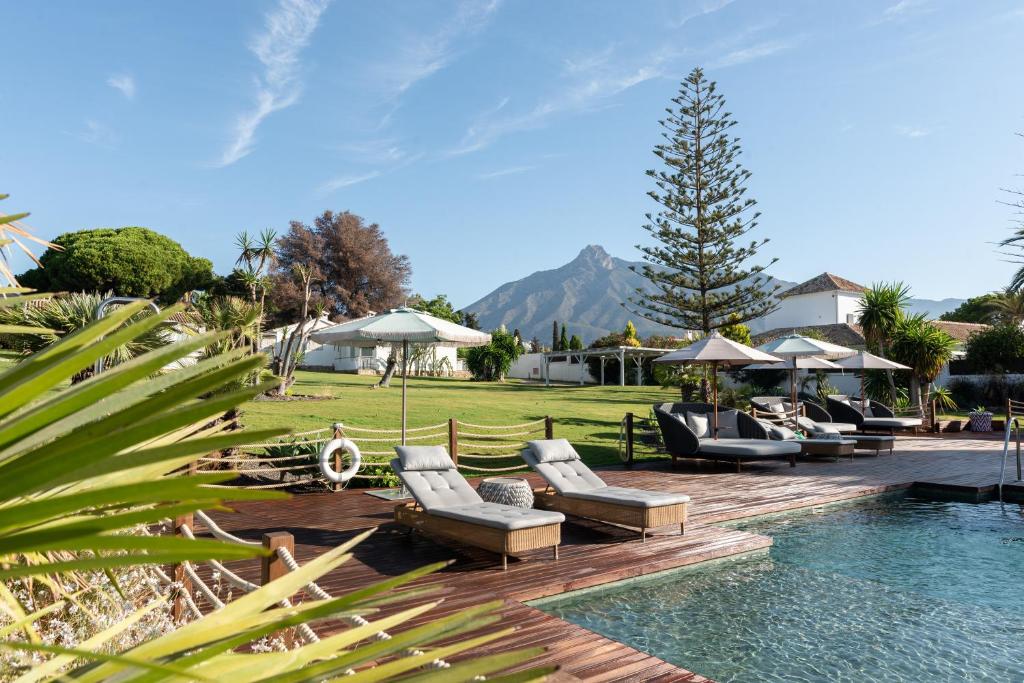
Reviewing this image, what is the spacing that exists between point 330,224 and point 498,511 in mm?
28189

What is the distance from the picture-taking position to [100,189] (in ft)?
Answer: 32.2

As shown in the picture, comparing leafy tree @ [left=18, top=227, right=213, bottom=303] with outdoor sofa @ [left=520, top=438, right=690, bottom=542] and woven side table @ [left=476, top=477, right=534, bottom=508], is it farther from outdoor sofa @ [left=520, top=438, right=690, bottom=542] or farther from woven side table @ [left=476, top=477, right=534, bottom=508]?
woven side table @ [left=476, top=477, right=534, bottom=508]

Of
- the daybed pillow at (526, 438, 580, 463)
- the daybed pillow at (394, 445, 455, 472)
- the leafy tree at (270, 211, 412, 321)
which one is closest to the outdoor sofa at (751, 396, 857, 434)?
the daybed pillow at (526, 438, 580, 463)

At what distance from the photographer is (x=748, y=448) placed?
1045 cm

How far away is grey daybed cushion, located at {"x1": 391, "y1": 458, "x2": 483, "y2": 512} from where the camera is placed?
6.17 m

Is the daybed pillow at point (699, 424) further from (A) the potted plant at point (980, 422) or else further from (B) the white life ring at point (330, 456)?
(A) the potted plant at point (980, 422)

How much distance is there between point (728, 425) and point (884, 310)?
11705 mm

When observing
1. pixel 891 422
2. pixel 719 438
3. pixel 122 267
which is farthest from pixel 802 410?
pixel 122 267

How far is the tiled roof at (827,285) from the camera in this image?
4350 centimetres

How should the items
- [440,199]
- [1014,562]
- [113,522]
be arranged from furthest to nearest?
[440,199], [1014,562], [113,522]

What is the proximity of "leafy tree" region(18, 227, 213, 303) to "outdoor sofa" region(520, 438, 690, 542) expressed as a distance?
36117 mm

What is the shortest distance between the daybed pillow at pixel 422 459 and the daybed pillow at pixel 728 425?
7.10 meters

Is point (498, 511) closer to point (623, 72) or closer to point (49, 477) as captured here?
point (49, 477)

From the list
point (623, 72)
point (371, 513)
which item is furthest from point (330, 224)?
point (371, 513)
